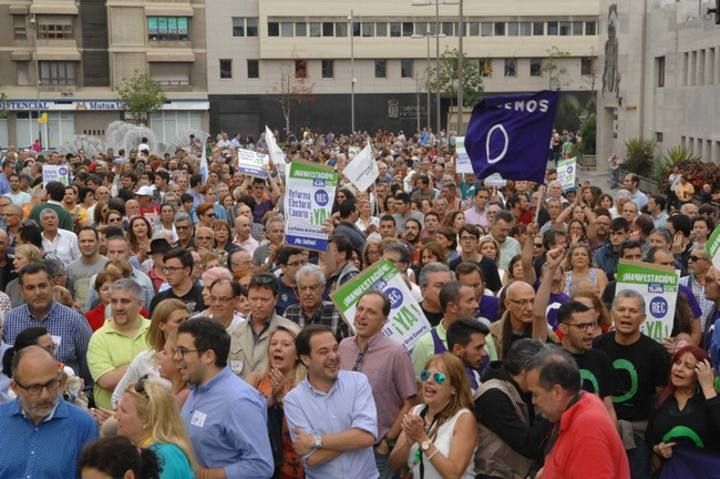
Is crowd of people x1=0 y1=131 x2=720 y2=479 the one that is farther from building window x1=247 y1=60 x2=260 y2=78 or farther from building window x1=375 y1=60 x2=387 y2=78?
building window x1=375 y1=60 x2=387 y2=78

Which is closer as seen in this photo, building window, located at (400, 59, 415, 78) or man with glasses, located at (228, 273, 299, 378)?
man with glasses, located at (228, 273, 299, 378)

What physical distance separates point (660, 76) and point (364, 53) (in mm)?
39162

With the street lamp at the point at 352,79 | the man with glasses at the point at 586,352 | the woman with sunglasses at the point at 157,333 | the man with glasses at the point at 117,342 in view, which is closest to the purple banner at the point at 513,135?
the man with glasses at the point at 586,352

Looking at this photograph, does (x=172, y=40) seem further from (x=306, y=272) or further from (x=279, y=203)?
(x=306, y=272)

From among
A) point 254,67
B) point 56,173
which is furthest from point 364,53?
point 56,173

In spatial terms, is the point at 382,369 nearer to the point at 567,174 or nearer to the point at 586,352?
the point at 586,352

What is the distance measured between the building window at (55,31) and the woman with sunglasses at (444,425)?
72192mm

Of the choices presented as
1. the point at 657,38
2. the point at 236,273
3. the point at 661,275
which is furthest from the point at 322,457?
the point at 657,38

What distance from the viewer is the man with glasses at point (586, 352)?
24.3ft

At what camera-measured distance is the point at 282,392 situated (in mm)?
7262

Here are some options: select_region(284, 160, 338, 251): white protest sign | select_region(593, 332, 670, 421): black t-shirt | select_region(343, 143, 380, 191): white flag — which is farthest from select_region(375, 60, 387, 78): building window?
select_region(593, 332, 670, 421): black t-shirt

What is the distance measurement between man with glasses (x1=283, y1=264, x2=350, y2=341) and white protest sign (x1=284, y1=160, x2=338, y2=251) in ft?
10.7

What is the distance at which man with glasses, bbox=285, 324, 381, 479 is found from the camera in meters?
6.70

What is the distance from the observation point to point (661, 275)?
370 inches
